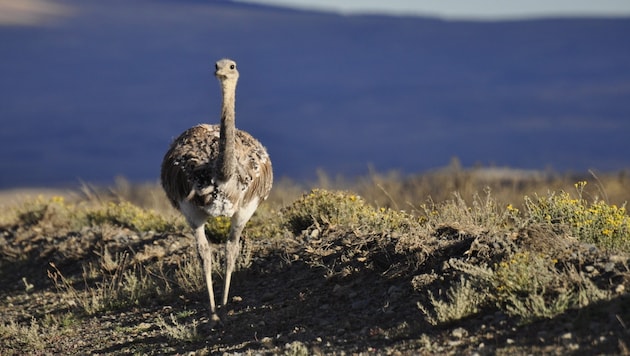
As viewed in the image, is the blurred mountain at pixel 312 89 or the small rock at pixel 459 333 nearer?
the small rock at pixel 459 333

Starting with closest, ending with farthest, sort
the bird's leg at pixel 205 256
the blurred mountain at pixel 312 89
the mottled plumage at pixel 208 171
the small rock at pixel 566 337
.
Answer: the small rock at pixel 566 337 < the mottled plumage at pixel 208 171 < the bird's leg at pixel 205 256 < the blurred mountain at pixel 312 89

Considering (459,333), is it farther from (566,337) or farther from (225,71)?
(225,71)

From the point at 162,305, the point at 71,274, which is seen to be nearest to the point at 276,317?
the point at 162,305

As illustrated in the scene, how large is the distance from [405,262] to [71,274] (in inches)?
170

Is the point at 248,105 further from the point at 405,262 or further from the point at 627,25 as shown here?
the point at 405,262

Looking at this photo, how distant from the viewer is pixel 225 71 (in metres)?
9.18

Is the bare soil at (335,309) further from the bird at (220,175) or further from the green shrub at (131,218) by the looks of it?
the green shrub at (131,218)

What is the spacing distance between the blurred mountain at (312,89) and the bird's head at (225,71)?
153 feet

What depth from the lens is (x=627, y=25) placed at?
102250mm

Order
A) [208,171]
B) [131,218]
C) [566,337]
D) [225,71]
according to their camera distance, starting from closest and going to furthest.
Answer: [566,337]
[225,71]
[208,171]
[131,218]

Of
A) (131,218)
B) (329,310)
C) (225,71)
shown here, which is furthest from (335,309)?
(131,218)

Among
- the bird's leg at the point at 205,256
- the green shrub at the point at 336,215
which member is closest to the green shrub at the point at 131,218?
the green shrub at the point at 336,215

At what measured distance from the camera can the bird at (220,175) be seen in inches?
361

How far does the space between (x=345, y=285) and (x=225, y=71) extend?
197 cm
